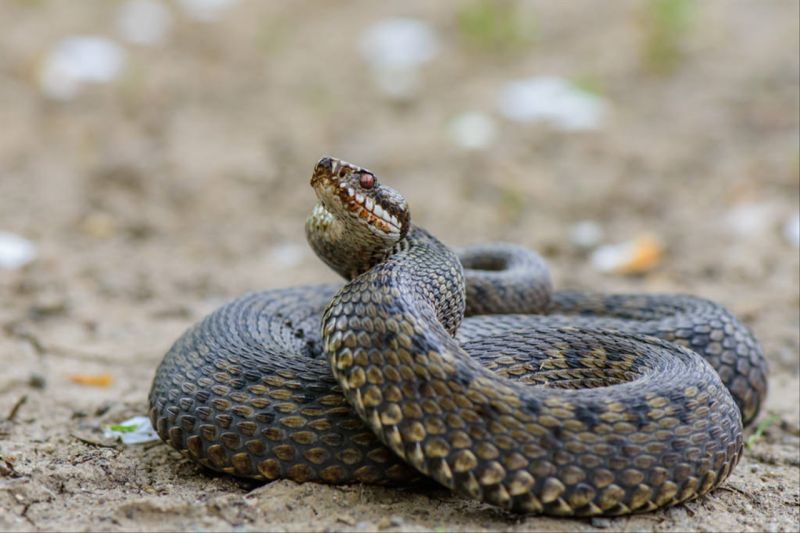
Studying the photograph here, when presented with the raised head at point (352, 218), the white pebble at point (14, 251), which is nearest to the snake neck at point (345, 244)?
the raised head at point (352, 218)

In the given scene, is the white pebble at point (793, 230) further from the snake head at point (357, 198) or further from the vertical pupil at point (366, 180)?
the vertical pupil at point (366, 180)

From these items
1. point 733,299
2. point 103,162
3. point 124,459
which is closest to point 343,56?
point 103,162

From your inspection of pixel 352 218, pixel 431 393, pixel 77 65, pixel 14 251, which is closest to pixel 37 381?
pixel 352 218

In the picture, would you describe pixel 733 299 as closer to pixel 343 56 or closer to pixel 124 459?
pixel 124 459

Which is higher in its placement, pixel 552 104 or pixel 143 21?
pixel 143 21

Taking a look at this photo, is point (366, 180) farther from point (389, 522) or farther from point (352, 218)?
point (389, 522)

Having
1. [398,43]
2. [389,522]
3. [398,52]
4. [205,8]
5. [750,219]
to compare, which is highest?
[205,8]
